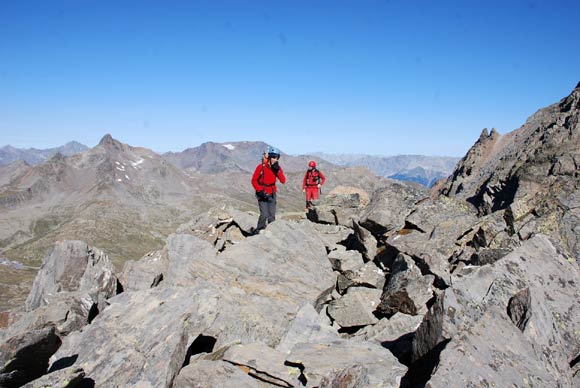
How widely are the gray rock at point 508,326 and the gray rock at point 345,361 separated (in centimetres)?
100

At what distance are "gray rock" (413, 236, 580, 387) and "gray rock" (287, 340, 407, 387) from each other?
100cm

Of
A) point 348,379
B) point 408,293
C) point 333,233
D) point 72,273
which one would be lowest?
point 72,273

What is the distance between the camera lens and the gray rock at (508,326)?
28.4 ft

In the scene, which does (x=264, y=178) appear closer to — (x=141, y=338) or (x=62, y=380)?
(x=141, y=338)

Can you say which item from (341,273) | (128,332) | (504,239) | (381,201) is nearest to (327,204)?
(381,201)

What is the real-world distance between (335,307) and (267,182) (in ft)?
28.8

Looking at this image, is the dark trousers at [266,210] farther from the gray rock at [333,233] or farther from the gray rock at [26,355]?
the gray rock at [26,355]

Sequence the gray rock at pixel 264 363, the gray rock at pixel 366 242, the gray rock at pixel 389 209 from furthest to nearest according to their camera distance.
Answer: the gray rock at pixel 389 209 → the gray rock at pixel 366 242 → the gray rock at pixel 264 363

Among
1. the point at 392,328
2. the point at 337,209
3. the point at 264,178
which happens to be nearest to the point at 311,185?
the point at 337,209

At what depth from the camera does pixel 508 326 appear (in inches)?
394

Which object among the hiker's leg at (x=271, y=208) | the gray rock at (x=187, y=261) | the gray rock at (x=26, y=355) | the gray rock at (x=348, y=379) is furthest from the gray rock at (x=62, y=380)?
the hiker's leg at (x=271, y=208)

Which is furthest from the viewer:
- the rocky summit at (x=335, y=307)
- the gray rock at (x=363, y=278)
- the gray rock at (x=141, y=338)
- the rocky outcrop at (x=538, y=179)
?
the gray rock at (x=363, y=278)

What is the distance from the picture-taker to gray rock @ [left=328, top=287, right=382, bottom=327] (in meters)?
16.5

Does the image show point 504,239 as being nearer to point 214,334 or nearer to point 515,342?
point 515,342
